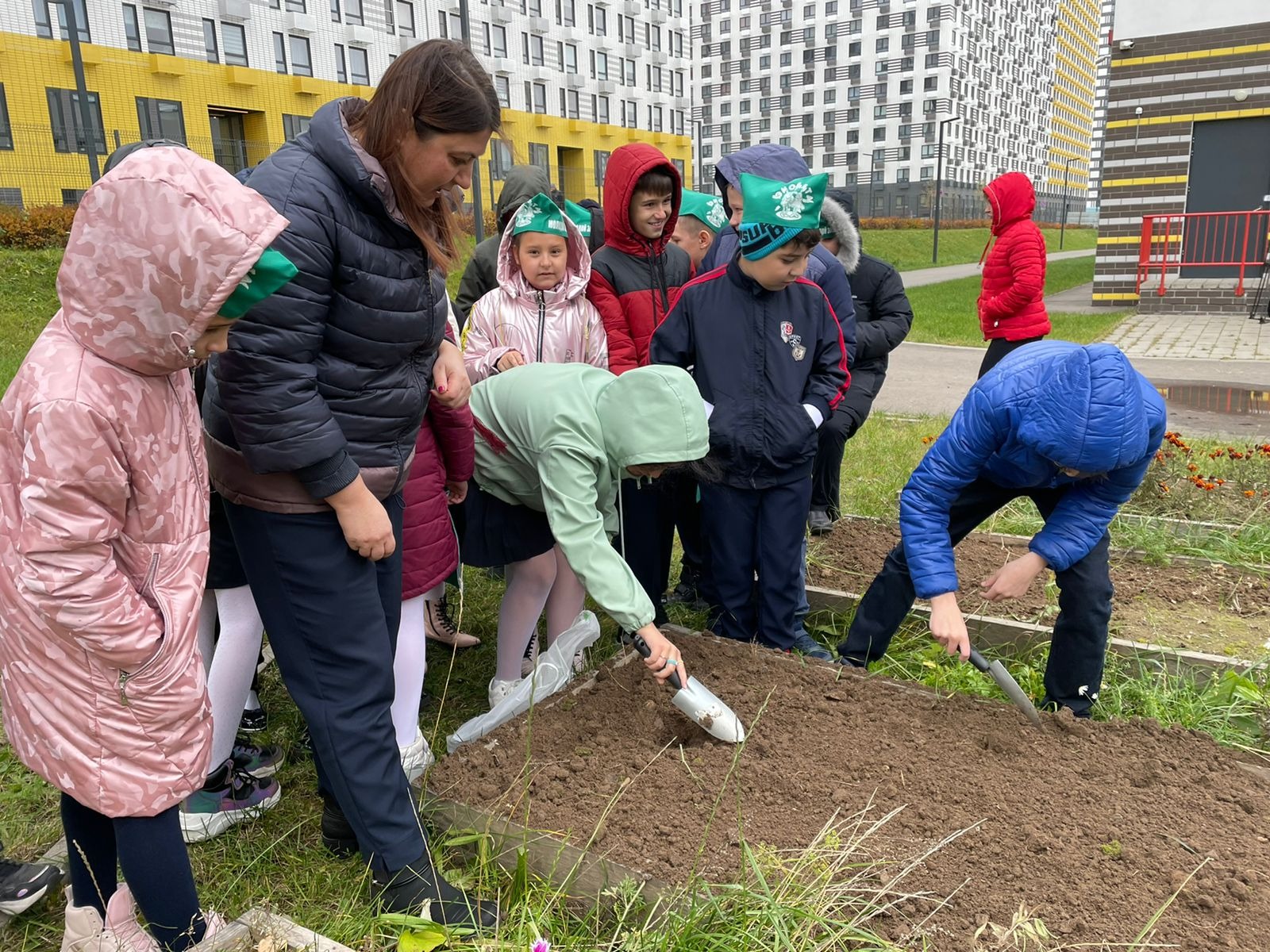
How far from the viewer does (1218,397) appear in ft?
27.0

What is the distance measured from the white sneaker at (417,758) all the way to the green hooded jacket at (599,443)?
25.9 inches

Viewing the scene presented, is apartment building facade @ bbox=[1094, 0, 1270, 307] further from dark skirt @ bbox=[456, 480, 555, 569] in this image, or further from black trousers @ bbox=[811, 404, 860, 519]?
dark skirt @ bbox=[456, 480, 555, 569]

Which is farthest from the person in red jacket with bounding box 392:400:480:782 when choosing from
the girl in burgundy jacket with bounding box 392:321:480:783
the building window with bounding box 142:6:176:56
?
the building window with bounding box 142:6:176:56

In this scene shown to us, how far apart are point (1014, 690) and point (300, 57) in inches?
1369

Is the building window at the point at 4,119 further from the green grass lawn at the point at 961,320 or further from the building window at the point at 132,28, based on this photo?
the green grass lawn at the point at 961,320

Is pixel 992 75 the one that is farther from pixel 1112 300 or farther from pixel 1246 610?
pixel 1246 610

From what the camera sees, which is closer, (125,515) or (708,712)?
(125,515)

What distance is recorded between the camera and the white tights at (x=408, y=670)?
252 cm

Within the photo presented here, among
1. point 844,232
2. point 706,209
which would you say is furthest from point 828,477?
point 706,209

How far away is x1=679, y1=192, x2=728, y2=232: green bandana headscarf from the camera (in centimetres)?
A: 474

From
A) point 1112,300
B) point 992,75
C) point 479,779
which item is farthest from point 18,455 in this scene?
point 992,75

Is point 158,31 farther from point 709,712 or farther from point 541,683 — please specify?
point 709,712

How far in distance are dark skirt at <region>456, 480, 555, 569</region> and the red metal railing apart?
13.8 m

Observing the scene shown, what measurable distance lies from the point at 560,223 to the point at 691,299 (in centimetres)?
56
